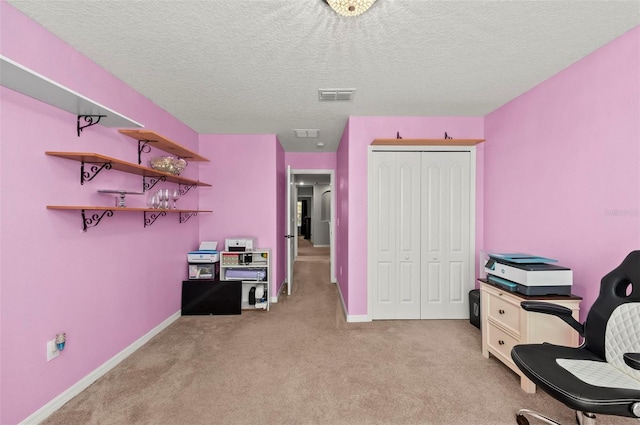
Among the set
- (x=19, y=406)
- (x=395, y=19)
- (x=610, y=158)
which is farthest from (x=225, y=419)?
(x=610, y=158)

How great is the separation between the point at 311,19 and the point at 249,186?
2722mm

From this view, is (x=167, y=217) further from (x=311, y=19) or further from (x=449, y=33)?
(x=449, y=33)

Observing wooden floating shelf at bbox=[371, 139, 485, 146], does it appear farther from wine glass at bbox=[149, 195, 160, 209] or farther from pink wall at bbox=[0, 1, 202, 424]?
pink wall at bbox=[0, 1, 202, 424]

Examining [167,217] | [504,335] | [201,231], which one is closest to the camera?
[504,335]

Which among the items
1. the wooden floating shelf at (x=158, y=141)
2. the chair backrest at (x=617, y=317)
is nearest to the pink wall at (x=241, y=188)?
the wooden floating shelf at (x=158, y=141)

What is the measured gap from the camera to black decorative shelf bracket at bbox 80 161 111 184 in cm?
200

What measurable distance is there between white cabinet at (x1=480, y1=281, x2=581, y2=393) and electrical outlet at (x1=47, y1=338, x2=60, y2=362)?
342 cm

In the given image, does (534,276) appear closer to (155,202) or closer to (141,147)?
(155,202)

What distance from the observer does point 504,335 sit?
7.15ft

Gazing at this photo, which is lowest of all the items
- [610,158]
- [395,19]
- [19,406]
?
[19,406]

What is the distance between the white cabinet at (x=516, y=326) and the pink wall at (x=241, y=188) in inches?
110

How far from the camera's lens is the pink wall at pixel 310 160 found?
5164 mm

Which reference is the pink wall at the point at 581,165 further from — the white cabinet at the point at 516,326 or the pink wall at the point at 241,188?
the pink wall at the point at 241,188

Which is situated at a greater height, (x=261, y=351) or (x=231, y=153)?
(x=231, y=153)
